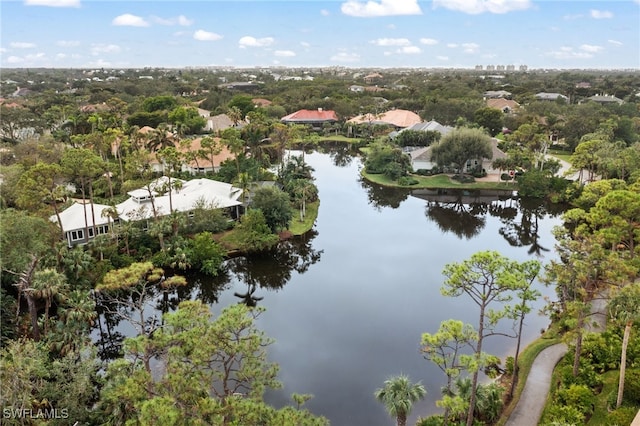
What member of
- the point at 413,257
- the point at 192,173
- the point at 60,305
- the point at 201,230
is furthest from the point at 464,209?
the point at 60,305

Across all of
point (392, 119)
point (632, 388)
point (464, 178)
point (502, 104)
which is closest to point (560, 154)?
point (464, 178)

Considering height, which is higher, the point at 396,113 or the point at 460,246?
the point at 396,113

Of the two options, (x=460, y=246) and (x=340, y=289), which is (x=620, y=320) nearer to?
(x=340, y=289)

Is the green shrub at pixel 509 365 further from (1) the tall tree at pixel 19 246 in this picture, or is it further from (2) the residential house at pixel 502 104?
(2) the residential house at pixel 502 104

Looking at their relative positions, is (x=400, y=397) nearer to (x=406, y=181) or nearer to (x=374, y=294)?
(x=374, y=294)

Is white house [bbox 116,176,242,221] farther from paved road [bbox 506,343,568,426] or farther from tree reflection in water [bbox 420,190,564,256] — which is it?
paved road [bbox 506,343,568,426]

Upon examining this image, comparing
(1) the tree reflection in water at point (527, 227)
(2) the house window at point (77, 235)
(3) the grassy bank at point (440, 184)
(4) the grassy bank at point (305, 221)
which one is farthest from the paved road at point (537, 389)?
(3) the grassy bank at point (440, 184)
